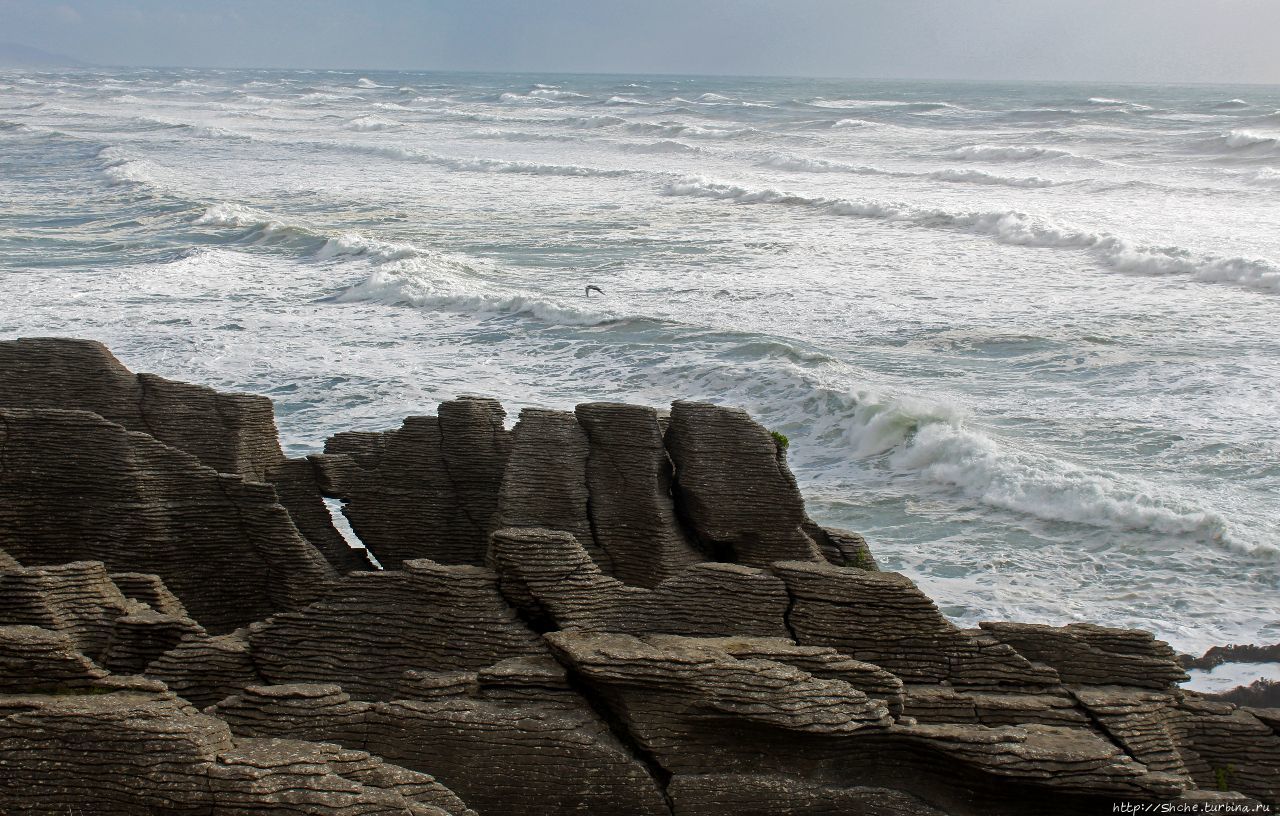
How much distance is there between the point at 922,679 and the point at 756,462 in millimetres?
2856

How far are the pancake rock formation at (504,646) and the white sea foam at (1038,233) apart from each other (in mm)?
25044

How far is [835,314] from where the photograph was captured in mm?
28078

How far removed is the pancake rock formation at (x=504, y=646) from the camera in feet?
23.8

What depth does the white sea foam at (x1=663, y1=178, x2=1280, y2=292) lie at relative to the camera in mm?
32031

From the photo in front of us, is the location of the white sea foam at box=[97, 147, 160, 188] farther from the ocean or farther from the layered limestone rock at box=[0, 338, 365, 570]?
the layered limestone rock at box=[0, 338, 365, 570]

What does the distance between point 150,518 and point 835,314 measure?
780 inches

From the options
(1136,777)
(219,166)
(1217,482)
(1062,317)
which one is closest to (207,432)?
(1136,777)

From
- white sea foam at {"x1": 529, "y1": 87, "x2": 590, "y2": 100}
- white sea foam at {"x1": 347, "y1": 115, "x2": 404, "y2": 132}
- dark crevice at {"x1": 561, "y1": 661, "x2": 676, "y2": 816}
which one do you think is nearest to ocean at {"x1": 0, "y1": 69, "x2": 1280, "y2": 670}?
dark crevice at {"x1": 561, "y1": 661, "x2": 676, "y2": 816}

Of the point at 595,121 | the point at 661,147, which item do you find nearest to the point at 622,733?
the point at 661,147

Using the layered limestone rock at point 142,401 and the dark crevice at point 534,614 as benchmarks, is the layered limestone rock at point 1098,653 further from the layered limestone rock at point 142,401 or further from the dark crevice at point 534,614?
the layered limestone rock at point 142,401

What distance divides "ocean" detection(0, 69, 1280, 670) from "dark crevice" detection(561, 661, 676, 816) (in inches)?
253

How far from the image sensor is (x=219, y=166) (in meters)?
Result: 60.2

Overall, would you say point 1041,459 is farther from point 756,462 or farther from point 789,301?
point 789,301

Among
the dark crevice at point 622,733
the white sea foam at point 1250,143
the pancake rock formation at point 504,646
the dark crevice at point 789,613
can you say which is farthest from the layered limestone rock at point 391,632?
the white sea foam at point 1250,143
